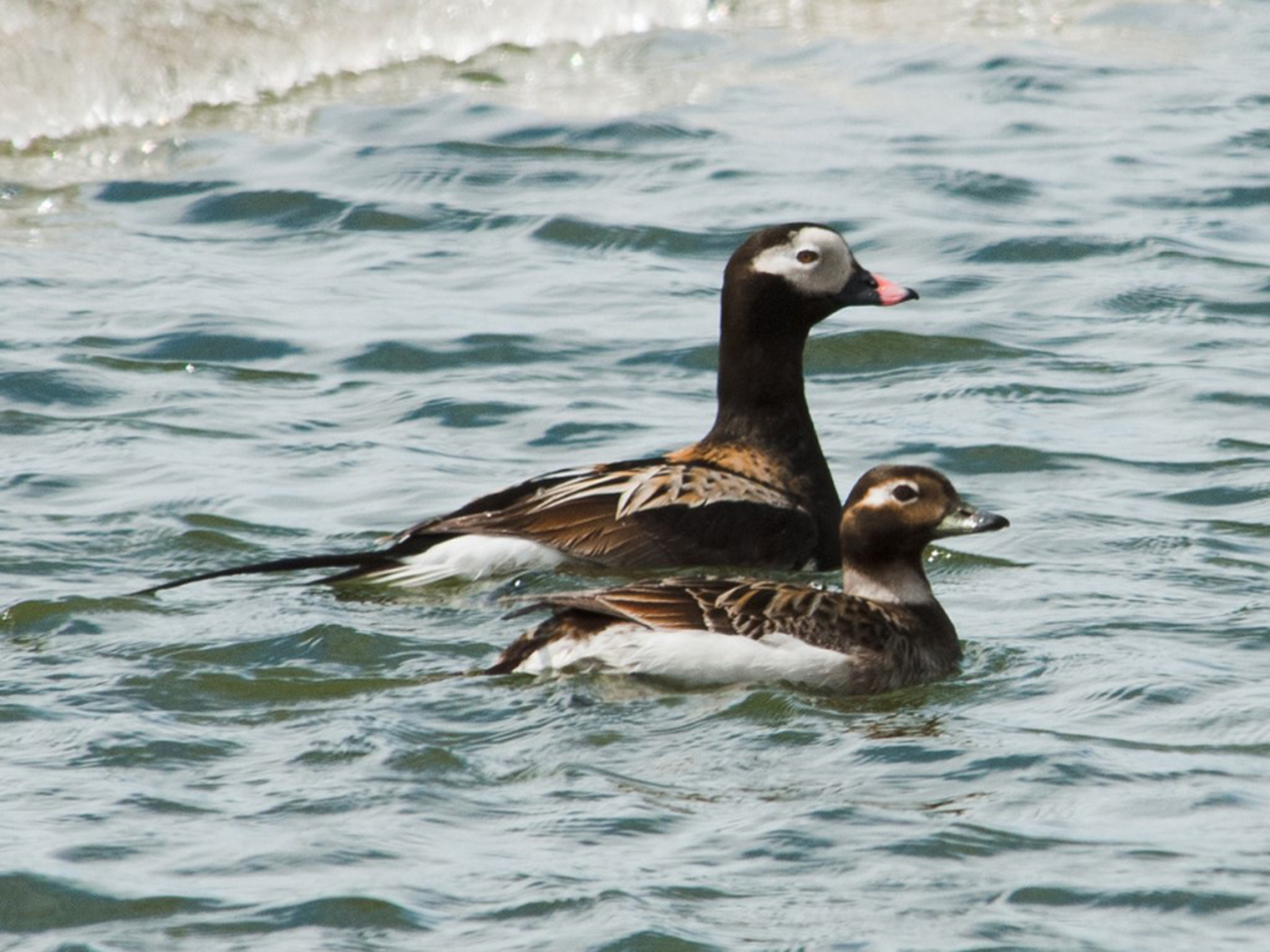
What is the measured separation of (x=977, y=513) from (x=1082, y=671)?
71 cm

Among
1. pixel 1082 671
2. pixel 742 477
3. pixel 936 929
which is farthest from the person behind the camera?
pixel 742 477

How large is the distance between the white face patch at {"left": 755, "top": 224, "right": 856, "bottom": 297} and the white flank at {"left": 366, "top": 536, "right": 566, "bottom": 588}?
1531 millimetres

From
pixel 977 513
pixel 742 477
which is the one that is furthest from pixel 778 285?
pixel 977 513

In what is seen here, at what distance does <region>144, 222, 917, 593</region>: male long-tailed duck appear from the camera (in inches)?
369

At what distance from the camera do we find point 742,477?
9969 mm

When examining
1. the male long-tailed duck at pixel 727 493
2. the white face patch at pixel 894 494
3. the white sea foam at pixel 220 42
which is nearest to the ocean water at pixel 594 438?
the white sea foam at pixel 220 42

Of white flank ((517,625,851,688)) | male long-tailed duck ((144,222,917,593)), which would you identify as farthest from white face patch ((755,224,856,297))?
white flank ((517,625,851,688))

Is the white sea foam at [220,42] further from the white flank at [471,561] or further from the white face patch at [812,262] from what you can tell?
the white flank at [471,561]

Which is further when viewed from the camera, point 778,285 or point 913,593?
point 778,285

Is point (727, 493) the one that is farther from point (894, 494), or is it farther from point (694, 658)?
point (694, 658)

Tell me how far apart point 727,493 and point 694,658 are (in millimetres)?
1770

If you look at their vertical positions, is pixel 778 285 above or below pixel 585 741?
above

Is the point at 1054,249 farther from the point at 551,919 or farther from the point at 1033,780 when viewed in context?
the point at 551,919

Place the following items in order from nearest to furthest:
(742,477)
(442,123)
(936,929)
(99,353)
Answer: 1. (936,929)
2. (742,477)
3. (99,353)
4. (442,123)
